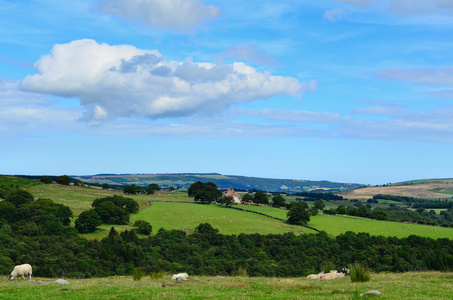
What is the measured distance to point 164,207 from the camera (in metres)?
138

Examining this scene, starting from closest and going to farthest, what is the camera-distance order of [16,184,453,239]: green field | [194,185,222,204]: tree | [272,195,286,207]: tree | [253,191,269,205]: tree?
[16,184,453,239]: green field, [194,185,222,204]: tree, [272,195,286,207]: tree, [253,191,269,205]: tree

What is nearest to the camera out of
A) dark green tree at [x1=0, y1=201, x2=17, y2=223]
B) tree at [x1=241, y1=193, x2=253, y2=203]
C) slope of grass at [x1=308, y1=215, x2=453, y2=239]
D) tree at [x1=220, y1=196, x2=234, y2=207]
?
dark green tree at [x1=0, y1=201, x2=17, y2=223]

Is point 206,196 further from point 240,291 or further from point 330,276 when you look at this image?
point 240,291

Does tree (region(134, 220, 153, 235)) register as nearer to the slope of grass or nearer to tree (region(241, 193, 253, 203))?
the slope of grass

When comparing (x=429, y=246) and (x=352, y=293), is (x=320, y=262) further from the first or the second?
(x=352, y=293)

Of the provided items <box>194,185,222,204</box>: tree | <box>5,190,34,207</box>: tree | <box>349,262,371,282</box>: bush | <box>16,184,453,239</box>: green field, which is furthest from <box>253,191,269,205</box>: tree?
<box>349,262,371,282</box>: bush

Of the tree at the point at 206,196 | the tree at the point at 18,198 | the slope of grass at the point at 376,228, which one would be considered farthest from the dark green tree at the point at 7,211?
the slope of grass at the point at 376,228

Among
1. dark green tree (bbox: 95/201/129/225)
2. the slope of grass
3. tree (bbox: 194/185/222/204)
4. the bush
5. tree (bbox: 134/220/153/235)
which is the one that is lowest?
the slope of grass

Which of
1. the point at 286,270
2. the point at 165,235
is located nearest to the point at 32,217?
the point at 165,235

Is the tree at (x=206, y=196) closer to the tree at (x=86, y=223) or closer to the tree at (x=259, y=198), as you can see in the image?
the tree at (x=259, y=198)

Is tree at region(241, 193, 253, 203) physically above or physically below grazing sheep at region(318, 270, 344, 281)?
below

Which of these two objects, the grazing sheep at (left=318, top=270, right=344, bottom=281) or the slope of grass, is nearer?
the grazing sheep at (left=318, top=270, right=344, bottom=281)

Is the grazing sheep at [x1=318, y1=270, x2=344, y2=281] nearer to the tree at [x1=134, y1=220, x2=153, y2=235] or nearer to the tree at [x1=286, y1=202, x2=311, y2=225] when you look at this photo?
the tree at [x1=134, y1=220, x2=153, y2=235]

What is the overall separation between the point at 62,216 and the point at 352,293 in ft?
286
